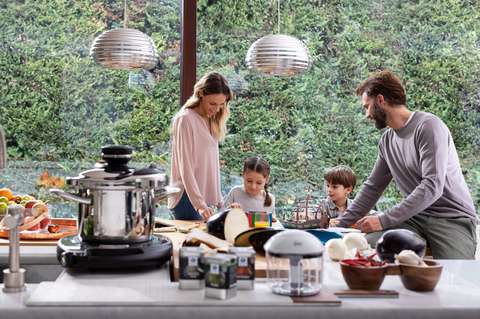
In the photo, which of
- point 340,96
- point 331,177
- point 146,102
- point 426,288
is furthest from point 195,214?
point 426,288

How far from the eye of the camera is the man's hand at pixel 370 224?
11.4ft

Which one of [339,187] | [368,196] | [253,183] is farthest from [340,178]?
[368,196]

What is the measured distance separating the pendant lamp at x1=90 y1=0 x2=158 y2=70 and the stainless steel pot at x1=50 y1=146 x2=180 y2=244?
2275 millimetres

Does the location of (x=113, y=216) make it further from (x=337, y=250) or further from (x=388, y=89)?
(x=388, y=89)

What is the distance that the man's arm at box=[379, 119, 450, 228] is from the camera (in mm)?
3523

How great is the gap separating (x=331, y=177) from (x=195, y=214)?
114cm

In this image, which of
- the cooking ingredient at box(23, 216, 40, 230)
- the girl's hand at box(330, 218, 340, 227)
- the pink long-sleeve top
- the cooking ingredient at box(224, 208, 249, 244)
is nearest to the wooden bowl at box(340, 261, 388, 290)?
the cooking ingredient at box(224, 208, 249, 244)

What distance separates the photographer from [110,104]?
5.48 meters

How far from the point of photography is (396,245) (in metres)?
2.08

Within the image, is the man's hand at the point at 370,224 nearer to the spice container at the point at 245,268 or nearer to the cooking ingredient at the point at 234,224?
the cooking ingredient at the point at 234,224

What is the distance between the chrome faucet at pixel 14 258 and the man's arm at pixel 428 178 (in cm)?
201

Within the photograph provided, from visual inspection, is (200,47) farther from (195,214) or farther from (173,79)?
(195,214)

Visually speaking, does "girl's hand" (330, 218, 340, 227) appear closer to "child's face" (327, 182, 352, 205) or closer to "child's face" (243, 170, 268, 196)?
"child's face" (243, 170, 268, 196)

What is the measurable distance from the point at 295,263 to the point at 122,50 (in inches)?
107
